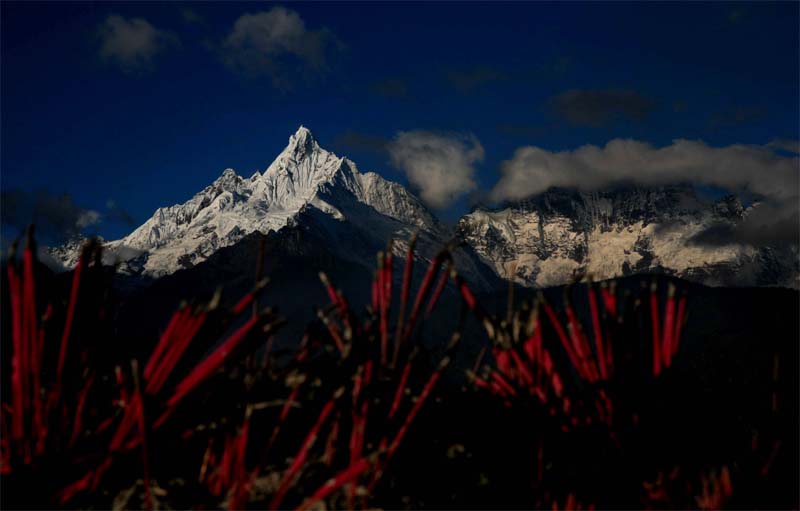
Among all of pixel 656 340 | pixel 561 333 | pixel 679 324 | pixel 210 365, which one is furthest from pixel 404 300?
pixel 679 324

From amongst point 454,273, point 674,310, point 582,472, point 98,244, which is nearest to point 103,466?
point 98,244

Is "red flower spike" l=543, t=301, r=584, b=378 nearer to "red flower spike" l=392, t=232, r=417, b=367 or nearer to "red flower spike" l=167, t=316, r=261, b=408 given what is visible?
"red flower spike" l=392, t=232, r=417, b=367

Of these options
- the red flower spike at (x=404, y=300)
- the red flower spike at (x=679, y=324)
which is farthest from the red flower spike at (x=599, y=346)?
the red flower spike at (x=404, y=300)

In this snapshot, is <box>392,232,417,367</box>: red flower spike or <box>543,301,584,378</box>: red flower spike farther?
<box>543,301,584,378</box>: red flower spike

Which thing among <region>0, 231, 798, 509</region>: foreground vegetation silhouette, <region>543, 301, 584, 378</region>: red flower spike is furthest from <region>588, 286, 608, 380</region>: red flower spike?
<region>543, 301, 584, 378</region>: red flower spike

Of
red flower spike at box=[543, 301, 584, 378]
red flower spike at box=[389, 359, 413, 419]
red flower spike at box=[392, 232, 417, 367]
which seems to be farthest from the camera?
red flower spike at box=[543, 301, 584, 378]

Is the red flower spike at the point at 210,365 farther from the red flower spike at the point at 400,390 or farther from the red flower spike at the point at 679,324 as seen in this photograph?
the red flower spike at the point at 679,324

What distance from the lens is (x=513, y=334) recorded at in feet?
22.8

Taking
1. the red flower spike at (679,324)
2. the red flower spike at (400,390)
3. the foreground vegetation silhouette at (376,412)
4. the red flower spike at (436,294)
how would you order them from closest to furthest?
the foreground vegetation silhouette at (376,412)
the red flower spike at (400,390)
the red flower spike at (436,294)
the red flower spike at (679,324)

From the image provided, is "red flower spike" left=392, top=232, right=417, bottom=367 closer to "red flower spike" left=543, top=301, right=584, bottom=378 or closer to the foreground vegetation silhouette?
the foreground vegetation silhouette

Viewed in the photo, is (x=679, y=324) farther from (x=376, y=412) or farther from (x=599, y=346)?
(x=376, y=412)

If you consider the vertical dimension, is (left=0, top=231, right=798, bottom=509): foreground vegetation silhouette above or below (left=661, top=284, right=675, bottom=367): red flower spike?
below

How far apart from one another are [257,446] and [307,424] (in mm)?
573

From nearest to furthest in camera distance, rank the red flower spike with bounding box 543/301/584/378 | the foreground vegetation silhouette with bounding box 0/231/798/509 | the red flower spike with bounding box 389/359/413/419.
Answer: the foreground vegetation silhouette with bounding box 0/231/798/509 → the red flower spike with bounding box 389/359/413/419 → the red flower spike with bounding box 543/301/584/378
